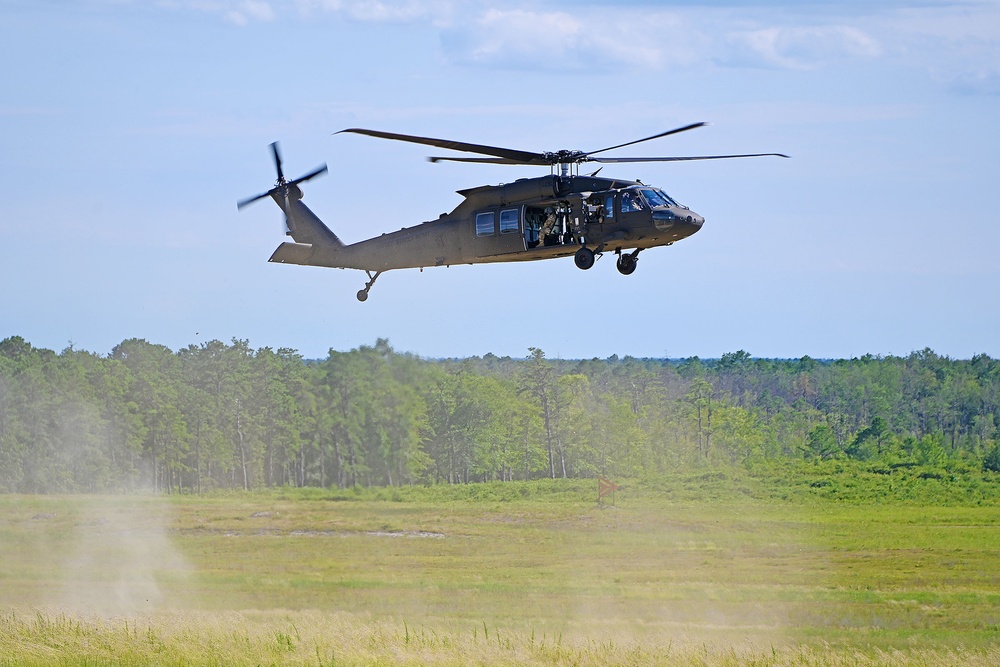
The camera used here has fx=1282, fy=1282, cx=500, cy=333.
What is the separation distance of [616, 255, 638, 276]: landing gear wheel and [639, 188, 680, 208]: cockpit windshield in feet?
4.12

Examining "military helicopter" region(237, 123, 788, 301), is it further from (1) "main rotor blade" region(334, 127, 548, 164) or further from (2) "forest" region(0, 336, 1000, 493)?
(2) "forest" region(0, 336, 1000, 493)

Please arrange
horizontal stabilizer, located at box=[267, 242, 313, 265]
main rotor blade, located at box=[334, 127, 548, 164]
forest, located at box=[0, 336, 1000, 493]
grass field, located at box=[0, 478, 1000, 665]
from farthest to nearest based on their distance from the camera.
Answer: forest, located at box=[0, 336, 1000, 493]
grass field, located at box=[0, 478, 1000, 665]
horizontal stabilizer, located at box=[267, 242, 313, 265]
main rotor blade, located at box=[334, 127, 548, 164]

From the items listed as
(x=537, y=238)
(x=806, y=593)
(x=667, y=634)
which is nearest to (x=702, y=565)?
(x=806, y=593)

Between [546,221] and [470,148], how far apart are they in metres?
2.34

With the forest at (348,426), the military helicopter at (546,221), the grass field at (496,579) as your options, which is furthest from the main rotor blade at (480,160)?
the forest at (348,426)

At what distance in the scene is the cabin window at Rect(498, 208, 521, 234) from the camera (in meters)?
26.2

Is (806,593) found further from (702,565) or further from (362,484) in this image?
(362,484)

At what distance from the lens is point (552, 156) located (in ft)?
88.1

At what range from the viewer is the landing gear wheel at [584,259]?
2539 centimetres

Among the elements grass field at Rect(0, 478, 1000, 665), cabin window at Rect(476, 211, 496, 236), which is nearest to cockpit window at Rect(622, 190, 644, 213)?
cabin window at Rect(476, 211, 496, 236)

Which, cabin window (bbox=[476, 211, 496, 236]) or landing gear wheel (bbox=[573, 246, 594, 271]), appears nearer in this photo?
landing gear wheel (bbox=[573, 246, 594, 271])

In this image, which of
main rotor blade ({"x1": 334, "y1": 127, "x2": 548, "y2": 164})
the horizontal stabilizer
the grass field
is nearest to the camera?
main rotor blade ({"x1": 334, "y1": 127, "x2": 548, "y2": 164})

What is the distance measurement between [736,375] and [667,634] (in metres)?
105

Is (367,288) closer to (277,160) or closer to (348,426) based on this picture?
(277,160)
